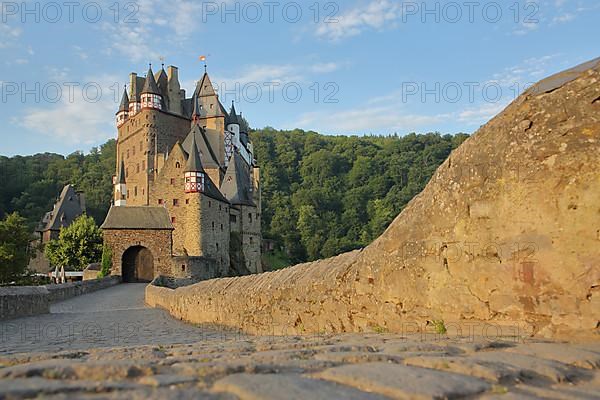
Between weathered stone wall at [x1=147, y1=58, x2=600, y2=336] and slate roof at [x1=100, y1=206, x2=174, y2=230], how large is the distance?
109ft

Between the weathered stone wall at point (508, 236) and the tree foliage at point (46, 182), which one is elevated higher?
the tree foliage at point (46, 182)

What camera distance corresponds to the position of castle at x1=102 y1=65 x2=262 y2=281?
123ft

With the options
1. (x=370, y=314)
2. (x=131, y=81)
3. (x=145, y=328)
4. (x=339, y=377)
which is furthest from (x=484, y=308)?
(x=131, y=81)

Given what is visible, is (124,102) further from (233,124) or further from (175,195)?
(175,195)

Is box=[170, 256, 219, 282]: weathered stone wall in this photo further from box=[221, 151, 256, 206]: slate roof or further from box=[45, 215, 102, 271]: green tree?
box=[45, 215, 102, 271]: green tree

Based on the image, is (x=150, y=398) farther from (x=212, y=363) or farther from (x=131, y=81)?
(x=131, y=81)

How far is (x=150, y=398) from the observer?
2.20m

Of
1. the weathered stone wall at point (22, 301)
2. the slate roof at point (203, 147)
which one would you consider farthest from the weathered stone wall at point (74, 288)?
the slate roof at point (203, 147)

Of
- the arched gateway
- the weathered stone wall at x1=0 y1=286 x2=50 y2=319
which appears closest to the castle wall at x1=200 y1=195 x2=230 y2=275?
the arched gateway

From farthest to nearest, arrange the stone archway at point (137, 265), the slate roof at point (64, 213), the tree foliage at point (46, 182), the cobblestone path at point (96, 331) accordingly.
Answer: the tree foliage at point (46, 182)
the slate roof at point (64, 213)
the stone archway at point (137, 265)
the cobblestone path at point (96, 331)

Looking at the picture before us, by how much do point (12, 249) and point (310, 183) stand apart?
240ft

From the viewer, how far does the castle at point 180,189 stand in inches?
1476

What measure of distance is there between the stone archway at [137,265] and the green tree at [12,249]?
676 centimetres

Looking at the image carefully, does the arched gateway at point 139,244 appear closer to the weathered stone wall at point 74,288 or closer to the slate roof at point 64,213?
the weathered stone wall at point 74,288
